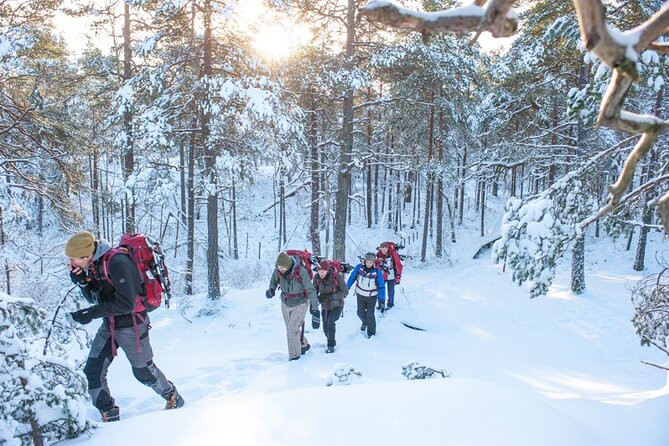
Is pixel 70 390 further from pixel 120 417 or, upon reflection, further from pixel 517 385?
pixel 517 385

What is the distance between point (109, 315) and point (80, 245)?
0.77 meters

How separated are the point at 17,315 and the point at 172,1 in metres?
8.67

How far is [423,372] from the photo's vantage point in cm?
529

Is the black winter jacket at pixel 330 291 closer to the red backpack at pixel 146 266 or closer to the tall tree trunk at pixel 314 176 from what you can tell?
the red backpack at pixel 146 266

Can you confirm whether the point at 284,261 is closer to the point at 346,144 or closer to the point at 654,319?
the point at 654,319

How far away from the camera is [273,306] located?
1031cm

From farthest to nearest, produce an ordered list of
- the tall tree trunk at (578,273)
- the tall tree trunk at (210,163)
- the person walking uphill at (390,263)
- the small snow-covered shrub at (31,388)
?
the tall tree trunk at (578,273) < the person walking uphill at (390,263) < the tall tree trunk at (210,163) < the small snow-covered shrub at (31,388)

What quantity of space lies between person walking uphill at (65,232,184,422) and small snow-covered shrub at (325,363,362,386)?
187cm

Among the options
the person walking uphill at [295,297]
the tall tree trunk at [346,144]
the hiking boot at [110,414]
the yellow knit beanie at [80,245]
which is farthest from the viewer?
the tall tree trunk at [346,144]

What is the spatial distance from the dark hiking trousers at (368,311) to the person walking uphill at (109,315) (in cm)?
423

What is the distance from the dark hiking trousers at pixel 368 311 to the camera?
26.8 feet

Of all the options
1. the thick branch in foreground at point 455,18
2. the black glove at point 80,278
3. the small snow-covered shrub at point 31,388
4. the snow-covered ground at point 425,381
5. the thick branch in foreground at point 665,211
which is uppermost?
the thick branch in foreground at point 455,18

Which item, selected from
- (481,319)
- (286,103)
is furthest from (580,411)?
(286,103)

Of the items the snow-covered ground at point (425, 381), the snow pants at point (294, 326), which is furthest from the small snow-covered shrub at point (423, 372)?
the snow pants at point (294, 326)
